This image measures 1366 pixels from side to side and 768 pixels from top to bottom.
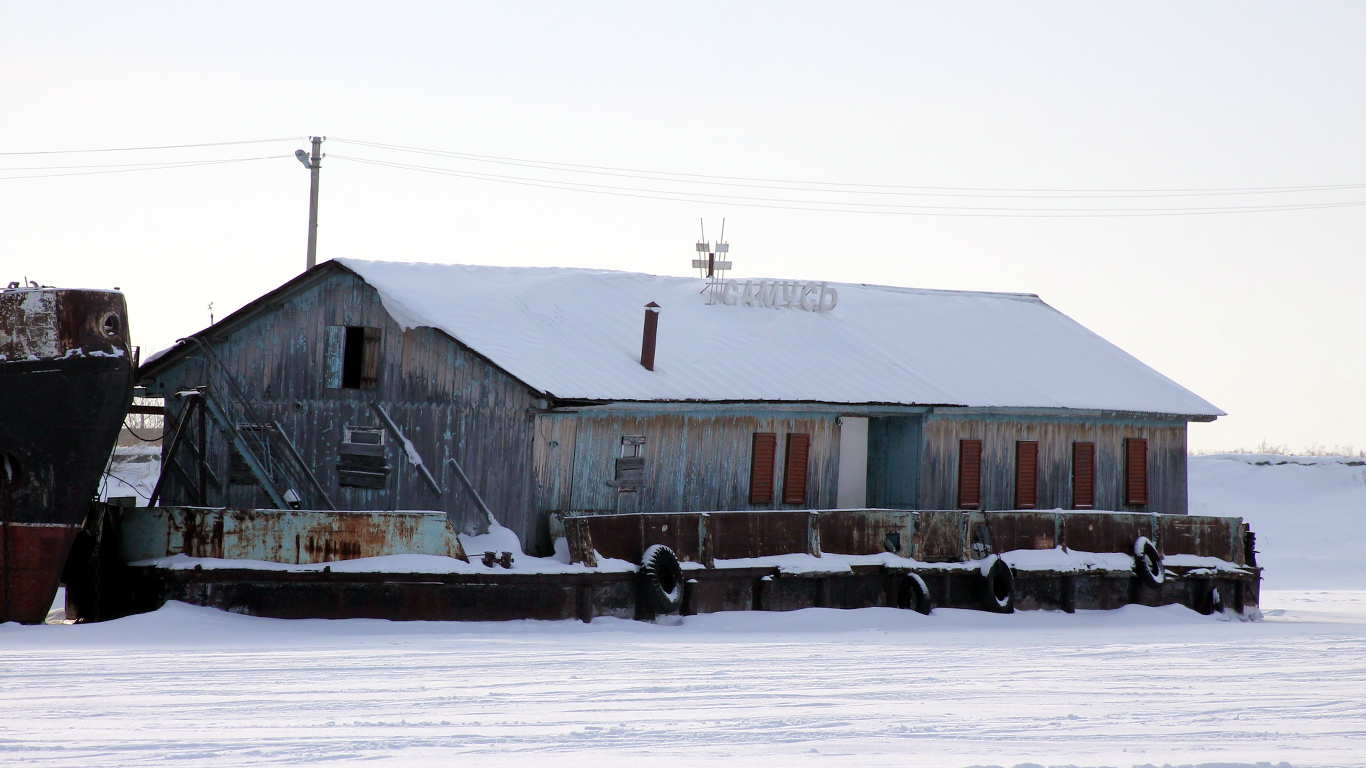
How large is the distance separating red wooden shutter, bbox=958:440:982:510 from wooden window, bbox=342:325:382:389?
9.42m

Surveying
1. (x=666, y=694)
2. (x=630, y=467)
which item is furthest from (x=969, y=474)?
(x=666, y=694)

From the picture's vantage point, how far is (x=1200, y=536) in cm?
2267

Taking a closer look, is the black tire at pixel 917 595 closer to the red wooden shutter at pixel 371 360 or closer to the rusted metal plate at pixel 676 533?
the rusted metal plate at pixel 676 533

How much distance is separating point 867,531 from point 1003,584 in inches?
93.3

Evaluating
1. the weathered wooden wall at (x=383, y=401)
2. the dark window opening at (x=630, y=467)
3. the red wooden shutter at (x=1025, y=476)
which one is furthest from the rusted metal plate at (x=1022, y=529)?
the weathered wooden wall at (x=383, y=401)

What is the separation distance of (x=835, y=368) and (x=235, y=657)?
38.9 ft

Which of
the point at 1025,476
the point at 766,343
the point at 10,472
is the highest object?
the point at 766,343

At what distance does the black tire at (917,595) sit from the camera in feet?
63.0

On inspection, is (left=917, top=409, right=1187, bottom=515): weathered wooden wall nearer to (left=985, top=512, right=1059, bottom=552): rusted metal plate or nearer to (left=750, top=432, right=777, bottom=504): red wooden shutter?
(left=985, top=512, right=1059, bottom=552): rusted metal plate

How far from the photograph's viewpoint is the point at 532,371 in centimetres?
1778

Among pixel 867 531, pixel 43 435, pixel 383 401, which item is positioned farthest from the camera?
pixel 867 531

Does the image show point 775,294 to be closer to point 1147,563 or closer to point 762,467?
point 762,467

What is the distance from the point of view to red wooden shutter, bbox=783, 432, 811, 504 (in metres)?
20.5

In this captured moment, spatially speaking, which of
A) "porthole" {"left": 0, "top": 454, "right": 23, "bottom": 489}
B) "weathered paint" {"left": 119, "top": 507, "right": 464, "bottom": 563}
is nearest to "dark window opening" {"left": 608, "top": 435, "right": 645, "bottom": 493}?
"weathered paint" {"left": 119, "top": 507, "right": 464, "bottom": 563}
